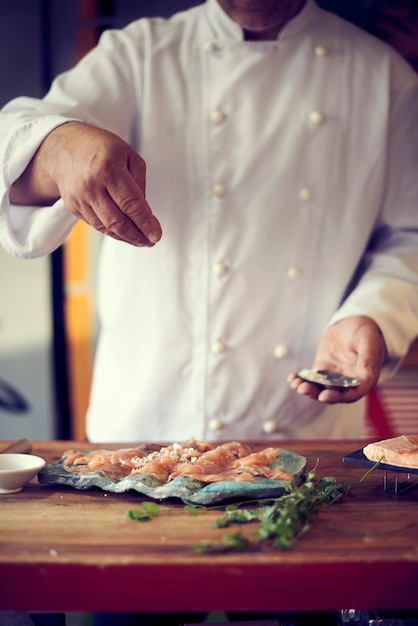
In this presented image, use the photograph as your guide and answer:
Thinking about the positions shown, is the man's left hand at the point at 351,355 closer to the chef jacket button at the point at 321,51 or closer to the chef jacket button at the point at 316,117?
the chef jacket button at the point at 316,117

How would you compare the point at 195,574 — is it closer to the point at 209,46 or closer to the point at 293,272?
the point at 293,272

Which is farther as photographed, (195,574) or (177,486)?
(177,486)

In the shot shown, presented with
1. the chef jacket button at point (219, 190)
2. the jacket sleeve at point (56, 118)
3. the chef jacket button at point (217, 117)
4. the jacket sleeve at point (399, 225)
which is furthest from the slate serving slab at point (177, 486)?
the chef jacket button at point (217, 117)

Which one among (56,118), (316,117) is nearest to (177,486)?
(56,118)

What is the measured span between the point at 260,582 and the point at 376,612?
238mm

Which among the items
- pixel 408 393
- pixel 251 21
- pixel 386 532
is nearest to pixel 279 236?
pixel 251 21

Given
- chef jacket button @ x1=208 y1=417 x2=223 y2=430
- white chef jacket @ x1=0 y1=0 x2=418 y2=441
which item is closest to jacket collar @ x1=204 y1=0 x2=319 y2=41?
white chef jacket @ x1=0 y1=0 x2=418 y2=441

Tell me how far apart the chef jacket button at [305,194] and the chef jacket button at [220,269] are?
0.26 meters

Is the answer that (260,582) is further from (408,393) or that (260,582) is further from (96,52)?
(408,393)

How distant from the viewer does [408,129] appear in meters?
2.18

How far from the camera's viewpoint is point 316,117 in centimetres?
207

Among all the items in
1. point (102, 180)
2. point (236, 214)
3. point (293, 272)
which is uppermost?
point (102, 180)

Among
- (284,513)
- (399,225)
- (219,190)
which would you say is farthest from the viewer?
(399,225)

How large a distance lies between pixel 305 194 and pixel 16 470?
1.04m
